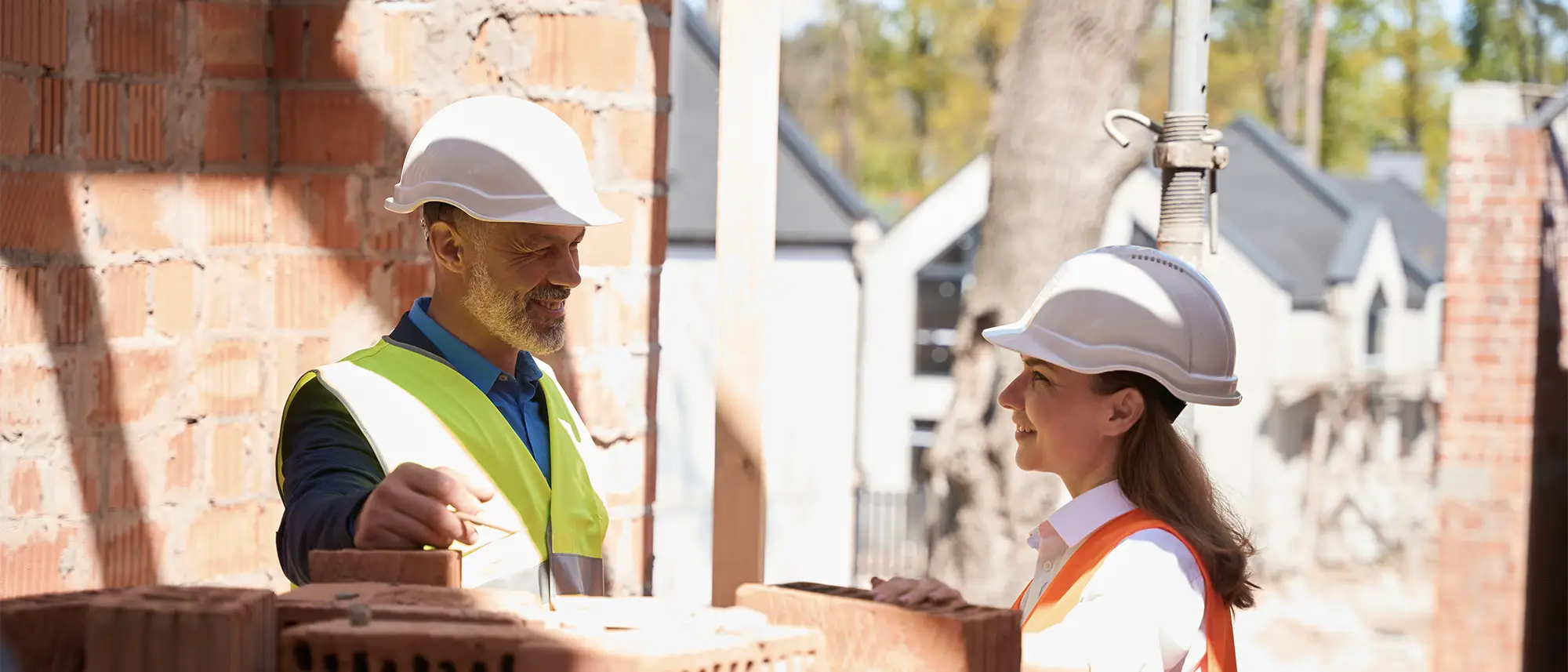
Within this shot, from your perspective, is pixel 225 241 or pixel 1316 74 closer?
pixel 225 241

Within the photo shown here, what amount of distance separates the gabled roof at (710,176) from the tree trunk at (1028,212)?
9.88 m

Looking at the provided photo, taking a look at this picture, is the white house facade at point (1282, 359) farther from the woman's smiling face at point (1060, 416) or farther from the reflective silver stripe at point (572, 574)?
the reflective silver stripe at point (572, 574)

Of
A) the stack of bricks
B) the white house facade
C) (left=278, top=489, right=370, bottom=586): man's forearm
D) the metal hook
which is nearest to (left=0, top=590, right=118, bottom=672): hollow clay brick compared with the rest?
the stack of bricks

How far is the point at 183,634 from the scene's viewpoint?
144 centimetres

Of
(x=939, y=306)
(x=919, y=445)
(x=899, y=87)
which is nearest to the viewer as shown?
(x=939, y=306)

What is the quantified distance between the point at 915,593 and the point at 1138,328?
1.01 m

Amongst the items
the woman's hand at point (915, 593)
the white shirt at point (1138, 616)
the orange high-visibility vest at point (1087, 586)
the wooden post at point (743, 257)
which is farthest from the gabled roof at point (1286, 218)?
the woman's hand at point (915, 593)

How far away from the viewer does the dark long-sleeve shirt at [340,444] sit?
2.22 metres

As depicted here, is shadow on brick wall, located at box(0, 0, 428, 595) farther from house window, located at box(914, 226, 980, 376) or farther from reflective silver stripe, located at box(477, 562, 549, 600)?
house window, located at box(914, 226, 980, 376)

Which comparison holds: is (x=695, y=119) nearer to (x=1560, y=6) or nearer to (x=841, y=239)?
(x=841, y=239)

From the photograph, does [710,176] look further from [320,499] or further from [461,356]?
[320,499]

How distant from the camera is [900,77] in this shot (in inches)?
1661

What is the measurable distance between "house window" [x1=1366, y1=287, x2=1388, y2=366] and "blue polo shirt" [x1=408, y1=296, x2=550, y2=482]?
30.2m

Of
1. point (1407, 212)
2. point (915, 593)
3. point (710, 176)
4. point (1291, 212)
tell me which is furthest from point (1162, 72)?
point (915, 593)
